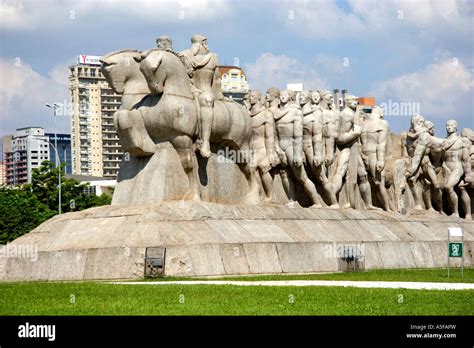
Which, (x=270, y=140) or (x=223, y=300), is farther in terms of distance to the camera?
(x=270, y=140)

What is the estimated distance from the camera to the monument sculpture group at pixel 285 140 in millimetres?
31469

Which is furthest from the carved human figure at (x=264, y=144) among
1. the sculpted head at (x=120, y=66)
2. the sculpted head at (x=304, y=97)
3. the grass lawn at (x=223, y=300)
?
the grass lawn at (x=223, y=300)

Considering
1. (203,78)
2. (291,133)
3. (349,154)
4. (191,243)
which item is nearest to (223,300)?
(191,243)

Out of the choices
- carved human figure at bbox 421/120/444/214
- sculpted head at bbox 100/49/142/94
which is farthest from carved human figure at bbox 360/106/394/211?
sculpted head at bbox 100/49/142/94

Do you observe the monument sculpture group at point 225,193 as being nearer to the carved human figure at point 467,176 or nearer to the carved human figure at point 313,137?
the carved human figure at point 313,137

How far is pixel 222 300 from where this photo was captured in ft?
68.0

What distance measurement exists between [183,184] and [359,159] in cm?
988

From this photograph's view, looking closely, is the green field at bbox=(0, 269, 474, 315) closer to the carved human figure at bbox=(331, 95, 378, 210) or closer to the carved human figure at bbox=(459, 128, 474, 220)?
the carved human figure at bbox=(331, 95, 378, 210)

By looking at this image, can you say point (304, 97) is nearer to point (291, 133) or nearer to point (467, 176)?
point (291, 133)

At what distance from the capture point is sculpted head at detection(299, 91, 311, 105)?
123ft

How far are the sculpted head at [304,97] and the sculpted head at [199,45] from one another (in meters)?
5.25

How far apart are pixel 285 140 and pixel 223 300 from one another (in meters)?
15.7
